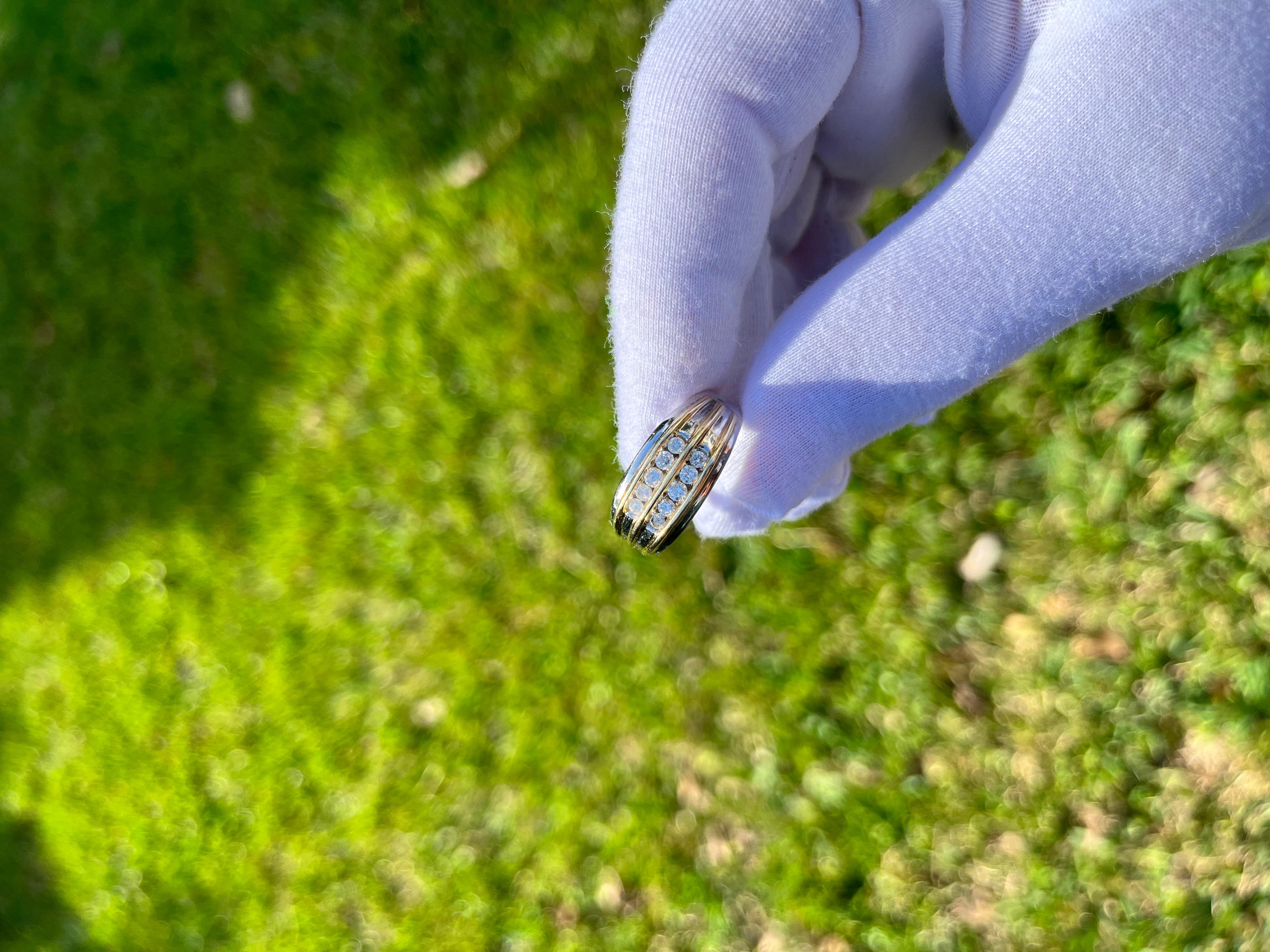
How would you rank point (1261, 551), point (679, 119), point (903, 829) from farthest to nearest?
point (903, 829), point (1261, 551), point (679, 119)

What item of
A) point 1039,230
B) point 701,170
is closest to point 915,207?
point 1039,230

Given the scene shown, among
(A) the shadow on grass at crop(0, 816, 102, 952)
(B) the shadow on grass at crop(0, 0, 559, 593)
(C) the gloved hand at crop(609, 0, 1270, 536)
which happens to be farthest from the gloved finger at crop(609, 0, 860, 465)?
(A) the shadow on grass at crop(0, 816, 102, 952)

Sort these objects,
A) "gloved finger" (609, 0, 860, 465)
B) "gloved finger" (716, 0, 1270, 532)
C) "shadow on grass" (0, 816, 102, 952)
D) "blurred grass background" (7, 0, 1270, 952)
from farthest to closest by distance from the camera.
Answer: "shadow on grass" (0, 816, 102, 952) < "blurred grass background" (7, 0, 1270, 952) < "gloved finger" (609, 0, 860, 465) < "gloved finger" (716, 0, 1270, 532)

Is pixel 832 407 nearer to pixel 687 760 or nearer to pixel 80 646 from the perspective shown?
pixel 687 760

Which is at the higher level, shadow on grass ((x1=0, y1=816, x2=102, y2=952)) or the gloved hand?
shadow on grass ((x1=0, y1=816, x2=102, y2=952))

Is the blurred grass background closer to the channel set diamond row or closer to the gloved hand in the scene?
the gloved hand

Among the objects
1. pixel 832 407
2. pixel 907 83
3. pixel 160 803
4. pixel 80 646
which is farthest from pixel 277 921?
pixel 907 83

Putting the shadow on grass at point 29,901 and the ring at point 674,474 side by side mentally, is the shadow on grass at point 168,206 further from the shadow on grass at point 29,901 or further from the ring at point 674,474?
the ring at point 674,474
